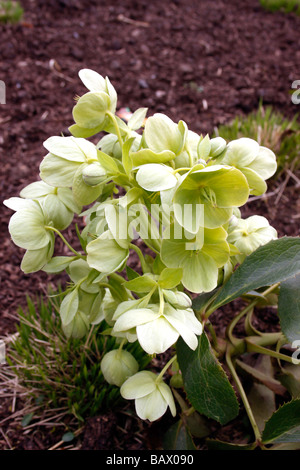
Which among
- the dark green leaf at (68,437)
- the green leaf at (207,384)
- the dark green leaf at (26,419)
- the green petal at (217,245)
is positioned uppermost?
the green petal at (217,245)

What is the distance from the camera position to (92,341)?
1.06 m

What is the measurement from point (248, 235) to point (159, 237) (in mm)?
194

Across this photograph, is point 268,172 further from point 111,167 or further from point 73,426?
point 73,426

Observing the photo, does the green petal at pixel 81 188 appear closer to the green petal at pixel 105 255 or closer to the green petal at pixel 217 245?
the green petal at pixel 105 255

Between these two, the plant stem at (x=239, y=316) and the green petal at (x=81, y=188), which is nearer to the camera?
the green petal at (x=81, y=188)

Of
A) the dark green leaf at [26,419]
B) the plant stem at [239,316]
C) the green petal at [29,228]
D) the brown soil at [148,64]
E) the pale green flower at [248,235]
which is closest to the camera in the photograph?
the green petal at [29,228]

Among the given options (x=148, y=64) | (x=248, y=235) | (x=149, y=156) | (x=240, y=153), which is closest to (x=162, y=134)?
(x=149, y=156)

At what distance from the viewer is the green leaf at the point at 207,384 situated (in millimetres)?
761

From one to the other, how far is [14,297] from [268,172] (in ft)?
2.58

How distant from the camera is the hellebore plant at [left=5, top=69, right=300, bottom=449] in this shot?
654mm

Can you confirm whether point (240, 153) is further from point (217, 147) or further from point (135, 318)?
point (135, 318)

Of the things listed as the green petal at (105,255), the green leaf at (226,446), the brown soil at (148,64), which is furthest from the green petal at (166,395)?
the brown soil at (148,64)

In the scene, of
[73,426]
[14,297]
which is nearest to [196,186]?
[73,426]

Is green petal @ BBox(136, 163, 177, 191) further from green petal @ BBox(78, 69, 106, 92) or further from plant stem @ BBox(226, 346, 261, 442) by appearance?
plant stem @ BBox(226, 346, 261, 442)
